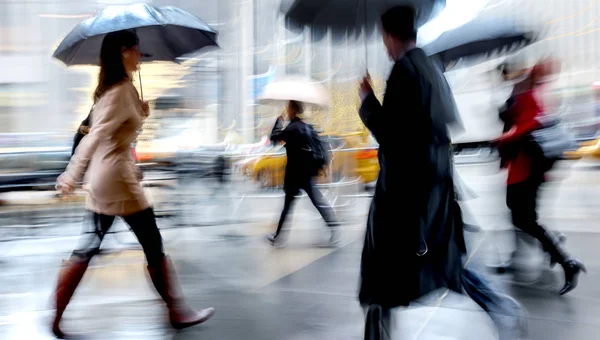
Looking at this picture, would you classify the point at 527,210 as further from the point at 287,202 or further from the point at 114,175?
the point at 114,175

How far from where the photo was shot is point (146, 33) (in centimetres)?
505

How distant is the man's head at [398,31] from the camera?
3.08m

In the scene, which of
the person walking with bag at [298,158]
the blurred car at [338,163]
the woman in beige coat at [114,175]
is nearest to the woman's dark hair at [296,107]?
the person walking with bag at [298,158]

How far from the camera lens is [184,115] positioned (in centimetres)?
992

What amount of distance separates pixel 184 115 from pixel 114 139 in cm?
617

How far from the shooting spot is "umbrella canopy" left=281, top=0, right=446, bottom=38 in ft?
11.3

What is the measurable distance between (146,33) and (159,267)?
1907mm

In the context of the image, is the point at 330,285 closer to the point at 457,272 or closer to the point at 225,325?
the point at 225,325

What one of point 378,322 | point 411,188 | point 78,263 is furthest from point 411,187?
point 78,263

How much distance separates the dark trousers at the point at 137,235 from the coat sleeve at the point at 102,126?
1.22 feet

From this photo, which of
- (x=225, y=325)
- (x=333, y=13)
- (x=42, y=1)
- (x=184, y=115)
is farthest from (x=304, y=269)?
(x=42, y=1)

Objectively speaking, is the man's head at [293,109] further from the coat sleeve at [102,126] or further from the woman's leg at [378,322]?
the woman's leg at [378,322]

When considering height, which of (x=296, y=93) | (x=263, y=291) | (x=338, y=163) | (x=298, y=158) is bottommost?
(x=263, y=291)

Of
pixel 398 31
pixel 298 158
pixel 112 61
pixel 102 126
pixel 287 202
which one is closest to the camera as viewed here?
pixel 398 31
